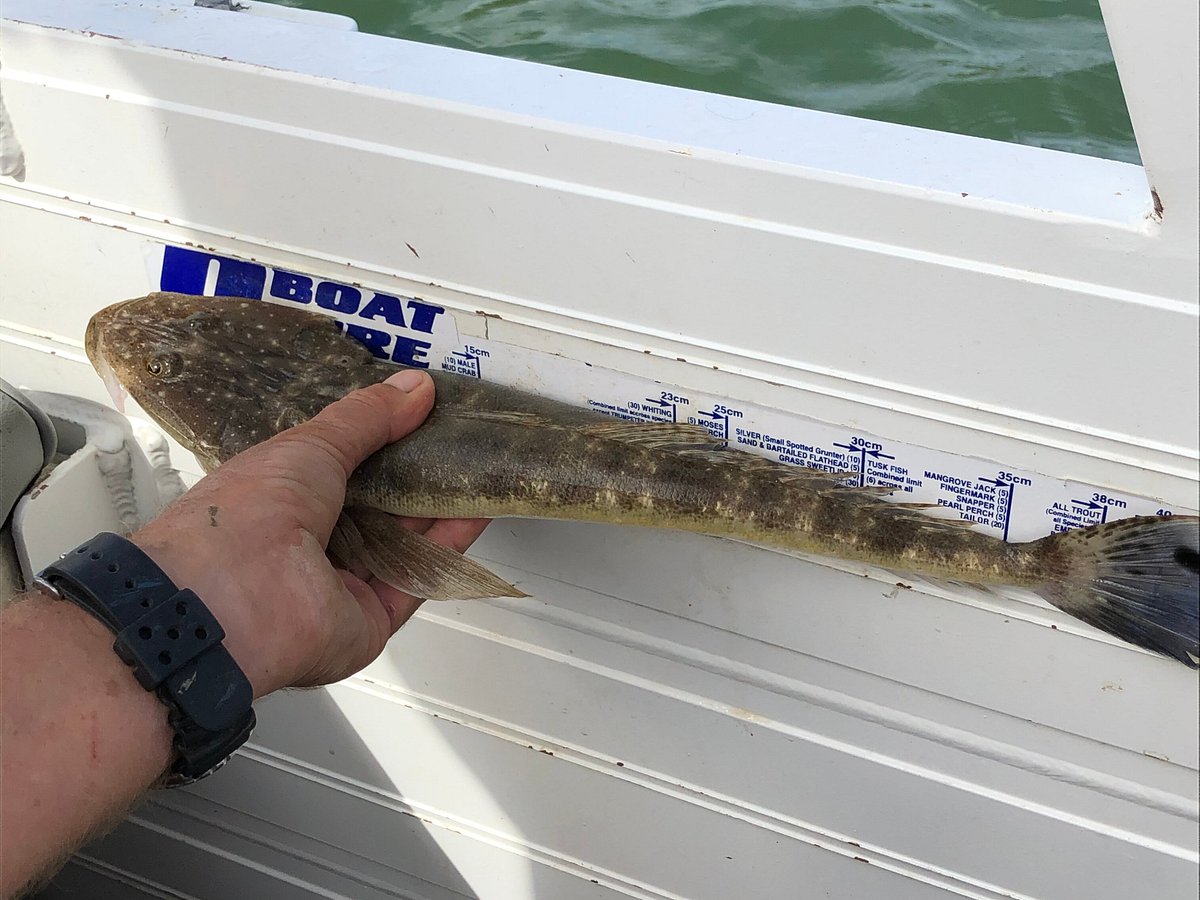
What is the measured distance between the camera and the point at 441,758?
2.43 meters

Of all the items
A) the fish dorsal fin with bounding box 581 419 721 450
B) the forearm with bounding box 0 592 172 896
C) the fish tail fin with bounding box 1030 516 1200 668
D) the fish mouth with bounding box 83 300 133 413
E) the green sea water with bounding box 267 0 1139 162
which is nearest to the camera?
the forearm with bounding box 0 592 172 896

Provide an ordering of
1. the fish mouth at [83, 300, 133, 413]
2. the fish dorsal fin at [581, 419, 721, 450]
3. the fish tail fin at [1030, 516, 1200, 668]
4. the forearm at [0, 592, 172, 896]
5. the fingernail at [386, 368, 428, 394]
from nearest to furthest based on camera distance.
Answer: the forearm at [0, 592, 172, 896], the fish tail fin at [1030, 516, 1200, 668], the fish dorsal fin at [581, 419, 721, 450], the fingernail at [386, 368, 428, 394], the fish mouth at [83, 300, 133, 413]

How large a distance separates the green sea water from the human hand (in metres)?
1.71

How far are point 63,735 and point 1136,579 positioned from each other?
1444 millimetres

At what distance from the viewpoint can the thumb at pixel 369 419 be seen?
177 cm

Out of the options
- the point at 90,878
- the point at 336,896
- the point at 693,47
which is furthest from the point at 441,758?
the point at 693,47

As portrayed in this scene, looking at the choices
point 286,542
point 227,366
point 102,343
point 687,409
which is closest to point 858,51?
point 687,409

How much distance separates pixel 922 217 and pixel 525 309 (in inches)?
25.7

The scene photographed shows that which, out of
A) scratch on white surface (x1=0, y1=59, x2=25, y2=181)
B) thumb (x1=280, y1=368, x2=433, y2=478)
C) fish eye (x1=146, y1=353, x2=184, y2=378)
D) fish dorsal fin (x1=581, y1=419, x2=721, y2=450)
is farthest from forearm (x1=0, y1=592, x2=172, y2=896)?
scratch on white surface (x1=0, y1=59, x2=25, y2=181)

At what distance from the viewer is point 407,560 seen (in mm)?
1838

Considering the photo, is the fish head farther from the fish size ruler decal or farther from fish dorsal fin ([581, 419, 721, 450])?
fish dorsal fin ([581, 419, 721, 450])

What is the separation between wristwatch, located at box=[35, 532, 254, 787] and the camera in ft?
4.84

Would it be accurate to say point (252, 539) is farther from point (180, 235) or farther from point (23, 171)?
point (23, 171)

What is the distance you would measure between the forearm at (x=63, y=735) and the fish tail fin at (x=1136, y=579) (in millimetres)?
1275
